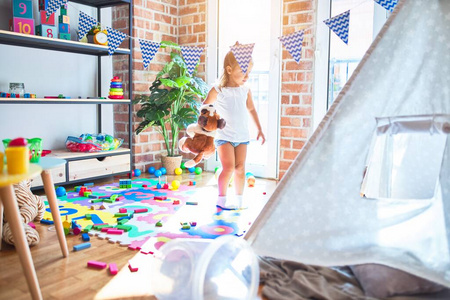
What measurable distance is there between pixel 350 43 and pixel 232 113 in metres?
1.25

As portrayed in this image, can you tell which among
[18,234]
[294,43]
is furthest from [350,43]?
[18,234]

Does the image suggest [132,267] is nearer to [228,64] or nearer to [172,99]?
[228,64]

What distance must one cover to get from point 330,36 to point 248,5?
87 centimetres

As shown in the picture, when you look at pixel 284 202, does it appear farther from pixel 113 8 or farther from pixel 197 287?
pixel 113 8

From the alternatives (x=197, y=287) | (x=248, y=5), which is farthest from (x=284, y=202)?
(x=248, y=5)

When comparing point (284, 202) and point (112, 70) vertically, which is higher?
point (112, 70)

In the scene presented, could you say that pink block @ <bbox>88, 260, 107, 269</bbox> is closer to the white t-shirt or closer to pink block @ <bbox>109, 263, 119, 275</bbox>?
pink block @ <bbox>109, 263, 119, 275</bbox>

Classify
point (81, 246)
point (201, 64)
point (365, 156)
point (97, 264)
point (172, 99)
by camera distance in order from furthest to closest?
point (201, 64) → point (172, 99) → point (81, 246) → point (97, 264) → point (365, 156)

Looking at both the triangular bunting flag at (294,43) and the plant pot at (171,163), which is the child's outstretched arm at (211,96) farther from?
the plant pot at (171,163)

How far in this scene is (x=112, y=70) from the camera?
4.21 meters

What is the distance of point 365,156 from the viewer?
180 centimetres

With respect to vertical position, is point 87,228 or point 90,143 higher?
point 90,143

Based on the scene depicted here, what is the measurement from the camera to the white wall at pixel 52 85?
10.9 feet

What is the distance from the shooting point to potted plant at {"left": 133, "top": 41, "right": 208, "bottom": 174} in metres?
3.85
